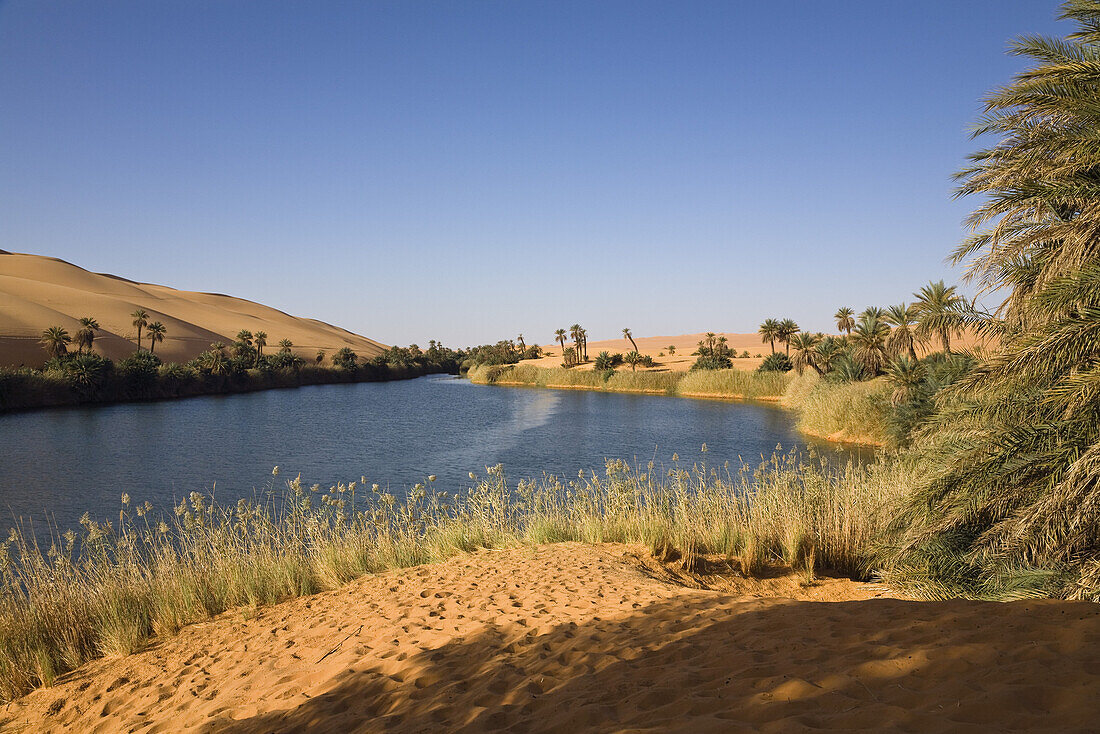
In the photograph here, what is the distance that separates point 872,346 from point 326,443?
2783 centimetres

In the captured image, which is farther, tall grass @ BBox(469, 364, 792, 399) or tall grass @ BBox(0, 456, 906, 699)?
tall grass @ BBox(469, 364, 792, 399)

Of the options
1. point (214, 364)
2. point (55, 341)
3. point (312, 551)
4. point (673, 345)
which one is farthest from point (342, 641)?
point (673, 345)

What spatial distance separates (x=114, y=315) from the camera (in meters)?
84.6

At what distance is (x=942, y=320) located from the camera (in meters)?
7.99

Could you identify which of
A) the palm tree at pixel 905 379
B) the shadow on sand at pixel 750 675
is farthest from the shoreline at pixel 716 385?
the shadow on sand at pixel 750 675

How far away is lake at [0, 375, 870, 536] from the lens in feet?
60.6

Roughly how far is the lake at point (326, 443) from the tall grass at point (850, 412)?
1.49 meters

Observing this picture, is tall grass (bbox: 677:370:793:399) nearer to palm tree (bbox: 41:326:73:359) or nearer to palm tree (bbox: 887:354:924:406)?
palm tree (bbox: 887:354:924:406)

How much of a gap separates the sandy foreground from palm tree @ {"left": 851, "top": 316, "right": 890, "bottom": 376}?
90.5 ft

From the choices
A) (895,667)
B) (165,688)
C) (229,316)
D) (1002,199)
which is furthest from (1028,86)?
(229,316)

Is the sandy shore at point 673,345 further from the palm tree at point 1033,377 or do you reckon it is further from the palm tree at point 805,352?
the palm tree at point 1033,377

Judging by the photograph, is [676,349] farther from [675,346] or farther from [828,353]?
[828,353]

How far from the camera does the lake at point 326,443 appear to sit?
18.5 metres

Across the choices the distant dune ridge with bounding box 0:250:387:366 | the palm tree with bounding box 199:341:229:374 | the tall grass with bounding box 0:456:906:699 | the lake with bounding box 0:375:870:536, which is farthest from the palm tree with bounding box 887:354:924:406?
the distant dune ridge with bounding box 0:250:387:366
